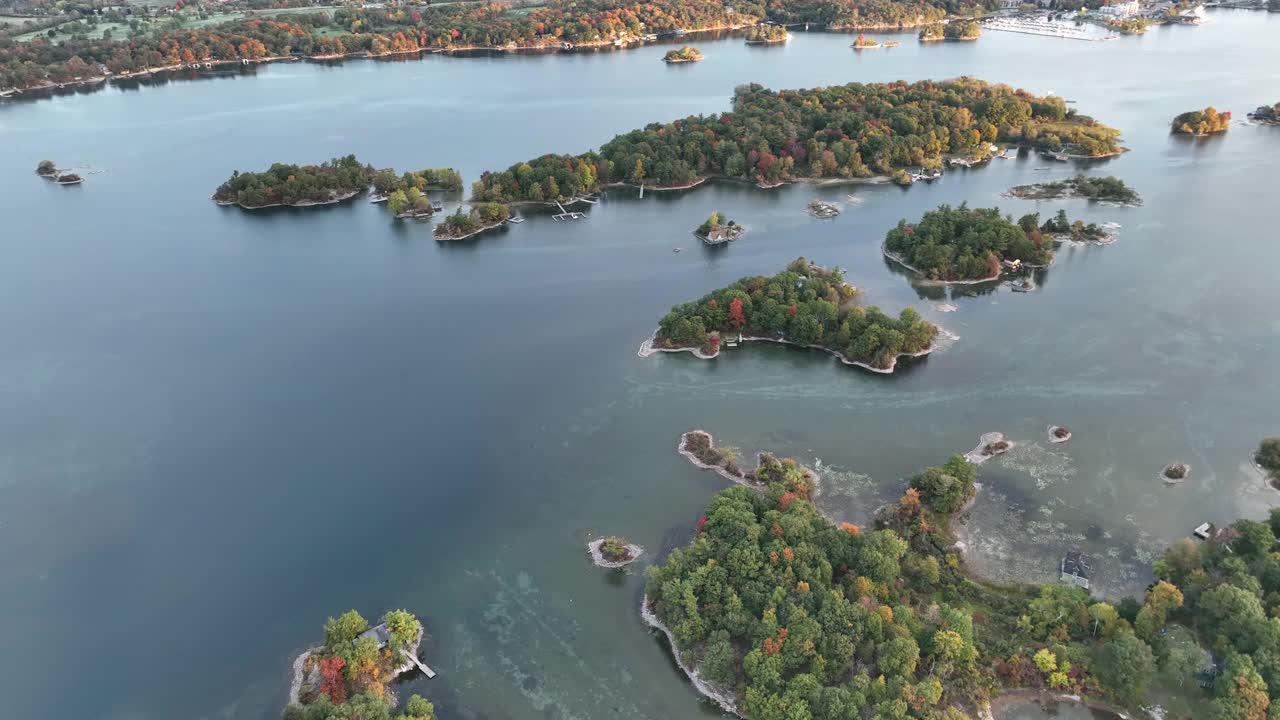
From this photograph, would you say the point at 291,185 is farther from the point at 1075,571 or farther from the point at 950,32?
the point at 950,32

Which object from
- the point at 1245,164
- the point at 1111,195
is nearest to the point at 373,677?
the point at 1111,195

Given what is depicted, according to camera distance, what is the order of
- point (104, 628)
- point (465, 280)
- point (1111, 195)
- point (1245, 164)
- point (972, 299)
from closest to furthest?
point (104, 628), point (972, 299), point (465, 280), point (1111, 195), point (1245, 164)

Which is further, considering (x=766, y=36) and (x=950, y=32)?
(x=950, y=32)

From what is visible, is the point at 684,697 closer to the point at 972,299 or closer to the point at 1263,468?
the point at 1263,468

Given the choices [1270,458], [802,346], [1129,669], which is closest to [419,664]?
[1129,669]

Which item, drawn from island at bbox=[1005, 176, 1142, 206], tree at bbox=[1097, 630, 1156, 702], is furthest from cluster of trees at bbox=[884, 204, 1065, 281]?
tree at bbox=[1097, 630, 1156, 702]

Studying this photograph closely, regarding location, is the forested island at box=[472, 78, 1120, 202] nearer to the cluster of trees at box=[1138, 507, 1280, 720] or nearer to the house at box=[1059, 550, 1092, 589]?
the house at box=[1059, 550, 1092, 589]
